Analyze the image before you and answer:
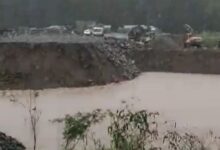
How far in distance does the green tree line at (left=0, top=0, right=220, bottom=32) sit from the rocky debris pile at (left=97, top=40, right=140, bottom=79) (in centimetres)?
1623

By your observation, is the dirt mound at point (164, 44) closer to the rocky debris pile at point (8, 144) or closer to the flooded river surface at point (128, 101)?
the flooded river surface at point (128, 101)

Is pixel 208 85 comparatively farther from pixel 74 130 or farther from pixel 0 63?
pixel 74 130

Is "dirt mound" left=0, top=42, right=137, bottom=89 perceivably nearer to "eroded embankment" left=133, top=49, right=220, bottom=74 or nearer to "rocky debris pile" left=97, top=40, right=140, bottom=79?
"rocky debris pile" left=97, top=40, right=140, bottom=79

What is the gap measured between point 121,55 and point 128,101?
Answer: 23.0 ft

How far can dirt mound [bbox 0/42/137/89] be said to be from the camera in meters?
19.4

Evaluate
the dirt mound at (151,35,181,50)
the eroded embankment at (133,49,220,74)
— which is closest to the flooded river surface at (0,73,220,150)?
the eroded embankment at (133,49,220,74)

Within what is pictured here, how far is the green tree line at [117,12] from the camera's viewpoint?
131 feet

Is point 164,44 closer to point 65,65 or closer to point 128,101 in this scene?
point 65,65

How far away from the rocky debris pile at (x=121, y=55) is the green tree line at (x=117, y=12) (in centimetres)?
1623

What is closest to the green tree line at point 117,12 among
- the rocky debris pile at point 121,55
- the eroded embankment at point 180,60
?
the rocky debris pile at point 121,55

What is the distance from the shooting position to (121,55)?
76.1 ft

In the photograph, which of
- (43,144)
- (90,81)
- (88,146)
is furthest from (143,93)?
A: (88,146)

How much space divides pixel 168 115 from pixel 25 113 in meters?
3.37

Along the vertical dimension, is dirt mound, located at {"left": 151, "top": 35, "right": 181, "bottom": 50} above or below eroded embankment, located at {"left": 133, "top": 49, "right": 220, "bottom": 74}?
above
